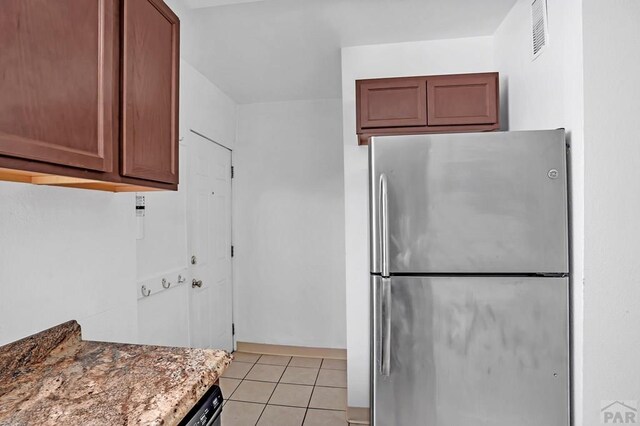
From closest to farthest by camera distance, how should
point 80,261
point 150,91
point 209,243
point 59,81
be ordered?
1. point 59,81
2. point 150,91
3. point 80,261
4. point 209,243

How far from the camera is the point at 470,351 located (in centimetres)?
141

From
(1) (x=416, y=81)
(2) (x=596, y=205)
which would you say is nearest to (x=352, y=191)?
(1) (x=416, y=81)

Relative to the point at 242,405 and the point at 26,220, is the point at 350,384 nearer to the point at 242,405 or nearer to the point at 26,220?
the point at 242,405

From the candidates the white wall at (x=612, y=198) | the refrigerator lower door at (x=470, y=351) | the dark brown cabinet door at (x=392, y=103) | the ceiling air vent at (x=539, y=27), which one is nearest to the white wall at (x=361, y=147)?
the dark brown cabinet door at (x=392, y=103)

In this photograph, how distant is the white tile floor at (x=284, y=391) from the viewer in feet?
7.66

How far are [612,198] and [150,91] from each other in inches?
70.7

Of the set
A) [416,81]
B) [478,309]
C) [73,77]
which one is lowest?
[478,309]

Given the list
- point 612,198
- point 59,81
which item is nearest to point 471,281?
point 612,198

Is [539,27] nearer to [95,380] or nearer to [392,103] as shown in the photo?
[392,103]

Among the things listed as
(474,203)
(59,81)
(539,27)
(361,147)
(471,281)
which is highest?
(539,27)

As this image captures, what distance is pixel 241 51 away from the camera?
2438 mm

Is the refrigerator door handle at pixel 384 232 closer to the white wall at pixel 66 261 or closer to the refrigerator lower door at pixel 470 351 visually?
the refrigerator lower door at pixel 470 351

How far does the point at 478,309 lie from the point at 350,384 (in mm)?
1269

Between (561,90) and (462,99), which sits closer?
(561,90)
